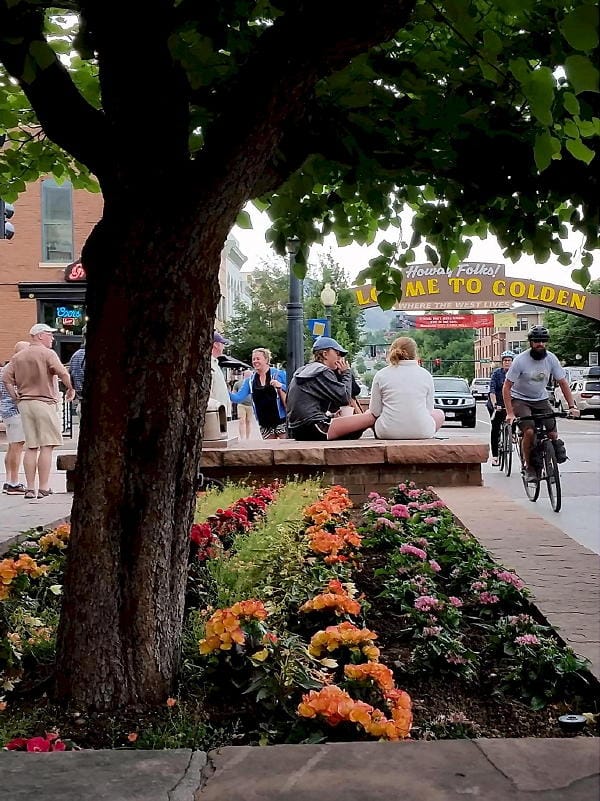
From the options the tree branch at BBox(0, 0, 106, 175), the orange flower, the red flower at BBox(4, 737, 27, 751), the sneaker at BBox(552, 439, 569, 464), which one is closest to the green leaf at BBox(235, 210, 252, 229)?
the tree branch at BBox(0, 0, 106, 175)

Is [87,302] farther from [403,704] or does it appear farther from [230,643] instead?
[403,704]

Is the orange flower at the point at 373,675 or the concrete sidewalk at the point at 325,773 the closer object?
the concrete sidewalk at the point at 325,773

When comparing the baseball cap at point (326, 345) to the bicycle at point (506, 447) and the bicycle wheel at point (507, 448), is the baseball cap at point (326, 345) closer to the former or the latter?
the bicycle at point (506, 447)

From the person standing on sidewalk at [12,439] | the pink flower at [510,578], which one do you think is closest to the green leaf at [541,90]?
the pink flower at [510,578]

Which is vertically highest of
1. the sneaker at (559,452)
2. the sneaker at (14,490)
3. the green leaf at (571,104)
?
the green leaf at (571,104)

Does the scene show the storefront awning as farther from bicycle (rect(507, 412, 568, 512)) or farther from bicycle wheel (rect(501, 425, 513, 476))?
bicycle (rect(507, 412, 568, 512))

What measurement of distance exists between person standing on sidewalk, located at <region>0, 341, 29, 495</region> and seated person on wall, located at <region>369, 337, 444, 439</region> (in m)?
3.91

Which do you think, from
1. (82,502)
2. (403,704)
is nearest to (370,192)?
(82,502)


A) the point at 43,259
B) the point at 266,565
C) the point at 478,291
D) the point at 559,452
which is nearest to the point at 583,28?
the point at 266,565

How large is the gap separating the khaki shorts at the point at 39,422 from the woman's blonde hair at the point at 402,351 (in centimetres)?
366

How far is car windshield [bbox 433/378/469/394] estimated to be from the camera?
101 feet

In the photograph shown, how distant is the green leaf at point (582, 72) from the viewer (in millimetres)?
1501

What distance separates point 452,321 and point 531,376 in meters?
51.8

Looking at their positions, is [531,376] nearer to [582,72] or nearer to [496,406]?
[496,406]
